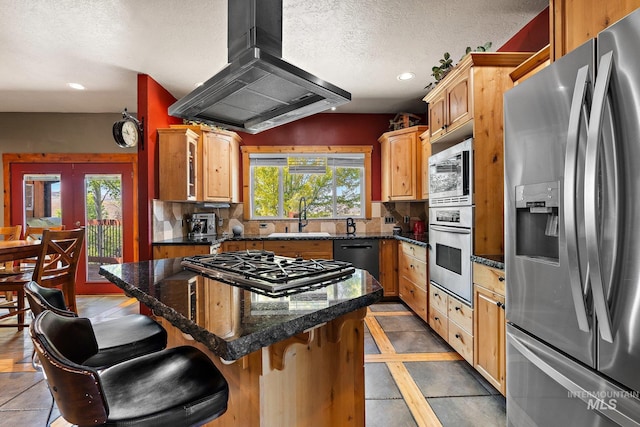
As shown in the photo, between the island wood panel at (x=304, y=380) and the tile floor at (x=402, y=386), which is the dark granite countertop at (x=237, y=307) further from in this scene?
the tile floor at (x=402, y=386)

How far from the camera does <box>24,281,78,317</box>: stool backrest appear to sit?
1.14m

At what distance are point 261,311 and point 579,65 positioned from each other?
1361mm

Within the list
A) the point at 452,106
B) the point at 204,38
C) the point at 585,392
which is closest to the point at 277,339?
the point at 585,392

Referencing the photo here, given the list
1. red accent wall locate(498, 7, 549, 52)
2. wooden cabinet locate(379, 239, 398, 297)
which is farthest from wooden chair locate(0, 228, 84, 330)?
red accent wall locate(498, 7, 549, 52)

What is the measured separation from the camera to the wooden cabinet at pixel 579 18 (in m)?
1.14

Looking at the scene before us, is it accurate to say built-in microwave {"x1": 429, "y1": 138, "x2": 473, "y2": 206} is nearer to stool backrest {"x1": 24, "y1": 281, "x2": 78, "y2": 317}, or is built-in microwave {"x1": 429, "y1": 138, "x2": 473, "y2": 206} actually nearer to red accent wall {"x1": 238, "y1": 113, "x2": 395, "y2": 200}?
red accent wall {"x1": 238, "y1": 113, "x2": 395, "y2": 200}

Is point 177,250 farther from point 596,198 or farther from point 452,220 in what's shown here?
point 596,198

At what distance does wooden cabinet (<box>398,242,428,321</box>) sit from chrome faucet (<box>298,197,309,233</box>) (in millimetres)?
1501

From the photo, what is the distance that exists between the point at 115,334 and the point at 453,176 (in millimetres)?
2499

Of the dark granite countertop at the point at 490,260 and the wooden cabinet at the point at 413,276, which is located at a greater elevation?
the dark granite countertop at the point at 490,260

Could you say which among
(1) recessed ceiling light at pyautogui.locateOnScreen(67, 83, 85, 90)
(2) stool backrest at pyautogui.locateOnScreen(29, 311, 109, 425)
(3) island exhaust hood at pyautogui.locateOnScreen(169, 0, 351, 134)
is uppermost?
(1) recessed ceiling light at pyautogui.locateOnScreen(67, 83, 85, 90)

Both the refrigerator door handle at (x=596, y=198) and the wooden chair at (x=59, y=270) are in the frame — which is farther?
the wooden chair at (x=59, y=270)

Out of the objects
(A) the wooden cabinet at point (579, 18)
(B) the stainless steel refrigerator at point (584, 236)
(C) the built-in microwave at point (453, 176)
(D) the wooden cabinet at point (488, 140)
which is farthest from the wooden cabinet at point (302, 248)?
(A) the wooden cabinet at point (579, 18)

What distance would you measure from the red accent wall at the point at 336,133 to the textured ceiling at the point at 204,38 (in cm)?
94
